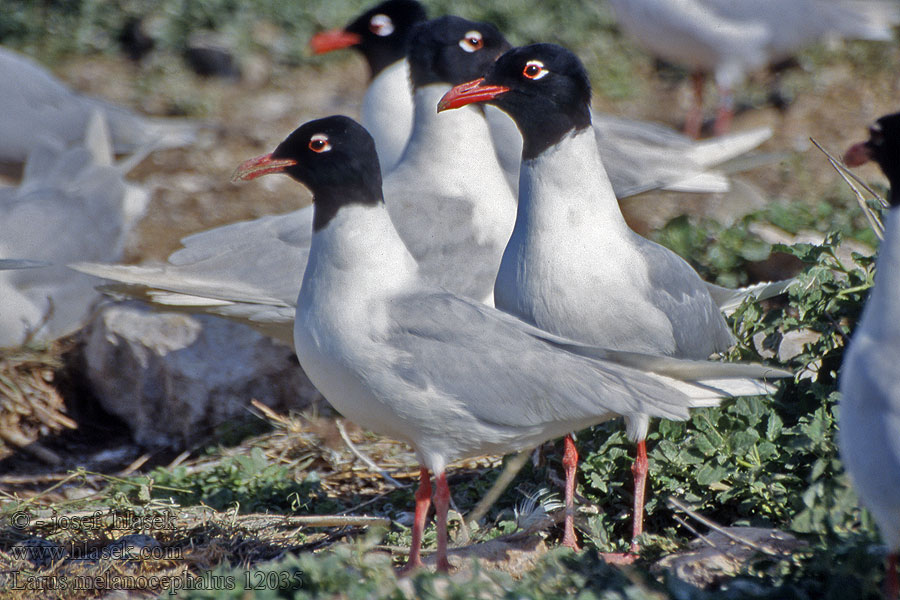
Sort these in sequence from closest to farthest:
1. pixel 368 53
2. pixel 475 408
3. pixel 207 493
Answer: pixel 475 408 → pixel 207 493 → pixel 368 53

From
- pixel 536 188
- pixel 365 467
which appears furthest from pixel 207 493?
pixel 536 188

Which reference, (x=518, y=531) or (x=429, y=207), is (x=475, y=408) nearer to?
(x=518, y=531)

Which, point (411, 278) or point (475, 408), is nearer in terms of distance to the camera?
point (475, 408)

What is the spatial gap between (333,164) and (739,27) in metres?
4.70

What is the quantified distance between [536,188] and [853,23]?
463 centimetres

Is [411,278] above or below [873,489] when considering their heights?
above

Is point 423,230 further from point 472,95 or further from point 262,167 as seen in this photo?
point 262,167

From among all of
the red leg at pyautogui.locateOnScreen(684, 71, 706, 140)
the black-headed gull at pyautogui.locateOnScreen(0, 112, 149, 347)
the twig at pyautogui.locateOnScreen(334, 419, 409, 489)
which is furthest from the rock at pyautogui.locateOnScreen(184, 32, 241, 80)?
the twig at pyautogui.locateOnScreen(334, 419, 409, 489)

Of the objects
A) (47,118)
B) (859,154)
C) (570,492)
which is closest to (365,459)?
(570,492)

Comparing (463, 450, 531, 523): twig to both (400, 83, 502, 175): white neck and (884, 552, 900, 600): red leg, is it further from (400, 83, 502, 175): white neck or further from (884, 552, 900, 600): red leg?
(400, 83, 502, 175): white neck

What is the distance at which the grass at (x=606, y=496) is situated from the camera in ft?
7.92

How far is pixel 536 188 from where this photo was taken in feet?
10.7

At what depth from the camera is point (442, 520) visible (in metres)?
2.89

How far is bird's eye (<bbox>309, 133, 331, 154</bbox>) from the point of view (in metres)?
3.08
